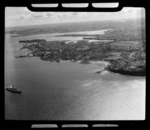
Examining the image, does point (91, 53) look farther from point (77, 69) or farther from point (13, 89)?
point (13, 89)

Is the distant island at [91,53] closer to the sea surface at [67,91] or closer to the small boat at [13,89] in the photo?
the sea surface at [67,91]

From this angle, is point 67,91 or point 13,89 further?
point 67,91

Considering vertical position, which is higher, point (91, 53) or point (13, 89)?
point (91, 53)

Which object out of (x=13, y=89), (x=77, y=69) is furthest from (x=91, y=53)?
(x=13, y=89)

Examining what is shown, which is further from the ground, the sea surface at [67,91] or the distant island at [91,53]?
the distant island at [91,53]
